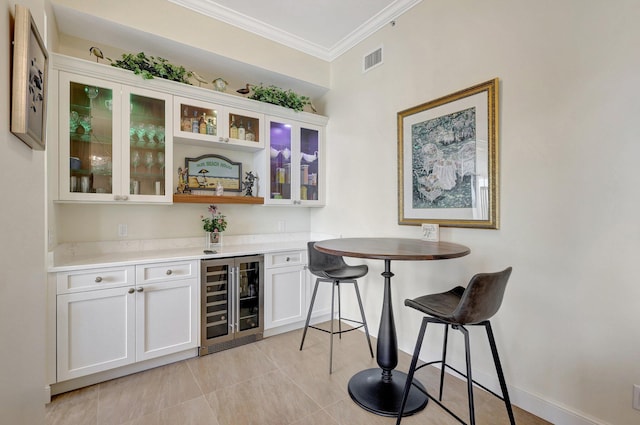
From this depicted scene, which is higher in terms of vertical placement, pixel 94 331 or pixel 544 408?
pixel 94 331

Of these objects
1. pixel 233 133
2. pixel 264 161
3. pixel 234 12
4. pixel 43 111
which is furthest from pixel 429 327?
pixel 234 12

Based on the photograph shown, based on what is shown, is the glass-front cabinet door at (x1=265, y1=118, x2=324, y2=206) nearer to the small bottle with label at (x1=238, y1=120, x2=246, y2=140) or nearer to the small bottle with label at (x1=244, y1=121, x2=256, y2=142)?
the small bottle with label at (x1=244, y1=121, x2=256, y2=142)

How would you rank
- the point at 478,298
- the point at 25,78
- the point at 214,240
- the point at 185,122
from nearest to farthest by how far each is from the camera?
the point at 25,78 → the point at 478,298 → the point at 185,122 → the point at 214,240

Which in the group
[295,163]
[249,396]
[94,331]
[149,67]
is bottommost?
[249,396]

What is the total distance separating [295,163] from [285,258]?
111 cm

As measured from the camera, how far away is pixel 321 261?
9.23ft

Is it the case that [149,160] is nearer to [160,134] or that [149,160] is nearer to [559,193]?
[160,134]

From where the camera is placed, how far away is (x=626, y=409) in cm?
152

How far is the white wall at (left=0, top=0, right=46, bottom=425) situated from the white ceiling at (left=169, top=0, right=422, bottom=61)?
1.81 meters

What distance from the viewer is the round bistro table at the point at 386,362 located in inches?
70.2

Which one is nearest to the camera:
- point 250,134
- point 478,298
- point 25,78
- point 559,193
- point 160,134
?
point 25,78

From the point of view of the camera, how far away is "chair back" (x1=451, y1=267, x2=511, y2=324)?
141 centimetres

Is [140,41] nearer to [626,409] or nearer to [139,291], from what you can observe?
[139,291]

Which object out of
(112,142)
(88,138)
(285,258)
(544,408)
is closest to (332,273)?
(285,258)
